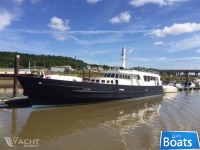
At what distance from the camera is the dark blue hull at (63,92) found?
73.2ft

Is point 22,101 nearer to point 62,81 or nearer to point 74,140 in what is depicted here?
point 62,81

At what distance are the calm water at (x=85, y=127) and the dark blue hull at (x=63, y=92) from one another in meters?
0.86

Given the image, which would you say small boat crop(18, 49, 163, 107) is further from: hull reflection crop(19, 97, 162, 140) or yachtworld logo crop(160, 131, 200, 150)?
yachtworld logo crop(160, 131, 200, 150)

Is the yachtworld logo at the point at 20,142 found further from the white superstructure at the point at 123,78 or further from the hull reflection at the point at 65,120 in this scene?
the white superstructure at the point at 123,78

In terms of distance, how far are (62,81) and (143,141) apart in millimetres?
11623

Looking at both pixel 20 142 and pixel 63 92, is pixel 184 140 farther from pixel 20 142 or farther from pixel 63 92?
pixel 63 92

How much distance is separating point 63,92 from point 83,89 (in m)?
1.92

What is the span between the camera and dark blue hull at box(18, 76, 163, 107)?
22312mm

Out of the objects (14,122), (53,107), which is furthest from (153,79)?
(14,122)

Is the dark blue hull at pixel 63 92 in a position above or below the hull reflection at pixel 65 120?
above

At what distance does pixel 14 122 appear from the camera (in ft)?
54.5

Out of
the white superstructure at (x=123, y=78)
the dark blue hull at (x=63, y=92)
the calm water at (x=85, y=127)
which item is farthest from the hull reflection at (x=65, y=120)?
the white superstructure at (x=123, y=78)

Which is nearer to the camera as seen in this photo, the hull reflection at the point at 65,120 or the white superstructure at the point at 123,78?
the hull reflection at the point at 65,120

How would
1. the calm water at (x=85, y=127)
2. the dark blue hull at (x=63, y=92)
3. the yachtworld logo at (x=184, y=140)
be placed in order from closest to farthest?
the yachtworld logo at (x=184, y=140), the calm water at (x=85, y=127), the dark blue hull at (x=63, y=92)
